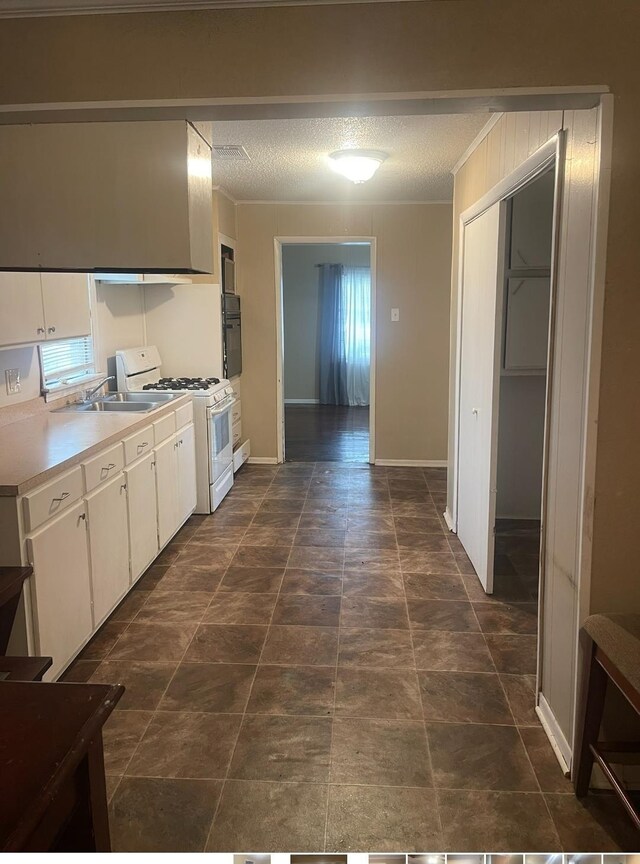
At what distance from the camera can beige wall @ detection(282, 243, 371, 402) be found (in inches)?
380

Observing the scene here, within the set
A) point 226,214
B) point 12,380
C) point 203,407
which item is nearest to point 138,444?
point 12,380

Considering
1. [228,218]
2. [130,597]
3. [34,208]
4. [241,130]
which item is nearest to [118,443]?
[130,597]

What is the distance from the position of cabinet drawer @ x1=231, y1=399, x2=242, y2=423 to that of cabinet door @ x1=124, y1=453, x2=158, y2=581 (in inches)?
79.2

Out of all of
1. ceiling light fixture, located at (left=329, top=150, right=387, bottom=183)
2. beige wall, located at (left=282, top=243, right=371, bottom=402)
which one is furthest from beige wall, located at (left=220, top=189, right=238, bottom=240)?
beige wall, located at (left=282, top=243, right=371, bottom=402)

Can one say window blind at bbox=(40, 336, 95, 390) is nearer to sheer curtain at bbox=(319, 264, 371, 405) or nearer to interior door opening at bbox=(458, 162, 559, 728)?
interior door opening at bbox=(458, 162, 559, 728)

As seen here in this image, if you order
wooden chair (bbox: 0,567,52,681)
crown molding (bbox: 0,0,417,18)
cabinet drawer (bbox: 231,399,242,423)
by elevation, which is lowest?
wooden chair (bbox: 0,567,52,681)

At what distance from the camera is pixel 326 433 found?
8008 millimetres

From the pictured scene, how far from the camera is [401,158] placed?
432cm

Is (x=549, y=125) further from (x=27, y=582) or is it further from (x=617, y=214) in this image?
(x=27, y=582)

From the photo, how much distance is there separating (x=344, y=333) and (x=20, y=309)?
6.86 metres

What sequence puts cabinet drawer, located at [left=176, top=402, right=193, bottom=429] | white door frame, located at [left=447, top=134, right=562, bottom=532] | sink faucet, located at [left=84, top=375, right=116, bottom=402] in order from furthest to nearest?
cabinet drawer, located at [left=176, top=402, right=193, bottom=429] → sink faucet, located at [left=84, top=375, right=116, bottom=402] → white door frame, located at [left=447, top=134, right=562, bottom=532]

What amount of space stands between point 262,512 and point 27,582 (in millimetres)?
2717

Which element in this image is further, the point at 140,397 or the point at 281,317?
the point at 281,317

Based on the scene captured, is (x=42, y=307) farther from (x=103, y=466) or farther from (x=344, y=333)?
(x=344, y=333)
